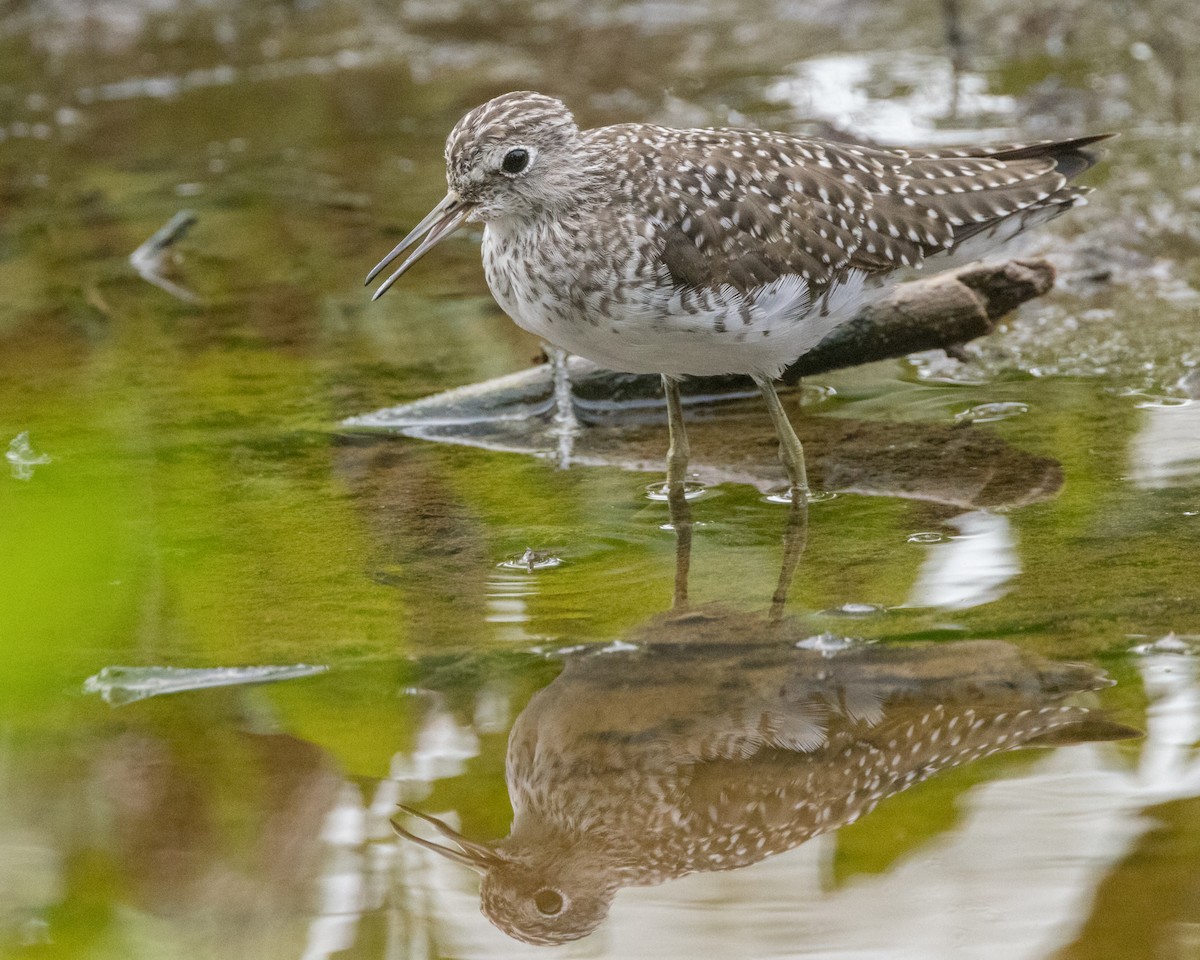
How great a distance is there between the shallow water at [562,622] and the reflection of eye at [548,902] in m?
0.02

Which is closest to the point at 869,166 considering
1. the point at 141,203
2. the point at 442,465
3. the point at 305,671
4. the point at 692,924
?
the point at 442,465

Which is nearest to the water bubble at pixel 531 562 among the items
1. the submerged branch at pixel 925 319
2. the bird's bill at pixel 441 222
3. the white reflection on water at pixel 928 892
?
the bird's bill at pixel 441 222

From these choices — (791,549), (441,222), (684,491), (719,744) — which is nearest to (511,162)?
(441,222)

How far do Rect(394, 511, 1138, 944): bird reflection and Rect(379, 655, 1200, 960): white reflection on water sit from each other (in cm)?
11

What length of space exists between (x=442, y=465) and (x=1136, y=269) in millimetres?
4464

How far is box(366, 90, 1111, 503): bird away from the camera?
6.23 metres

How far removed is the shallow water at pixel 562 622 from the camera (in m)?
4.12

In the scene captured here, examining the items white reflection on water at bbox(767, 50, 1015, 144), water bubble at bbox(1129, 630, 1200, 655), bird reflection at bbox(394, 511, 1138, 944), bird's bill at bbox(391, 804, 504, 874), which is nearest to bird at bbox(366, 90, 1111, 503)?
bird reflection at bbox(394, 511, 1138, 944)

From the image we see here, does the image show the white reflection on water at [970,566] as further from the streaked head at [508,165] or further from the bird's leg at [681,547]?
the streaked head at [508,165]

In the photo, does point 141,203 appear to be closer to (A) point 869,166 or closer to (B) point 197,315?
(B) point 197,315

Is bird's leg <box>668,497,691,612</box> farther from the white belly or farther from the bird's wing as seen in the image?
the bird's wing

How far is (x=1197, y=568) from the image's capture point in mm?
5648

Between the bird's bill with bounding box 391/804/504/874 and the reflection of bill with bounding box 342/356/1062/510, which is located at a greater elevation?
the bird's bill with bounding box 391/804/504/874

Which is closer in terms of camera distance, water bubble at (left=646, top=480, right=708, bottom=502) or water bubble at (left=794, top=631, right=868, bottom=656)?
water bubble at (left=794, top=631, right=868, bottom=656)
